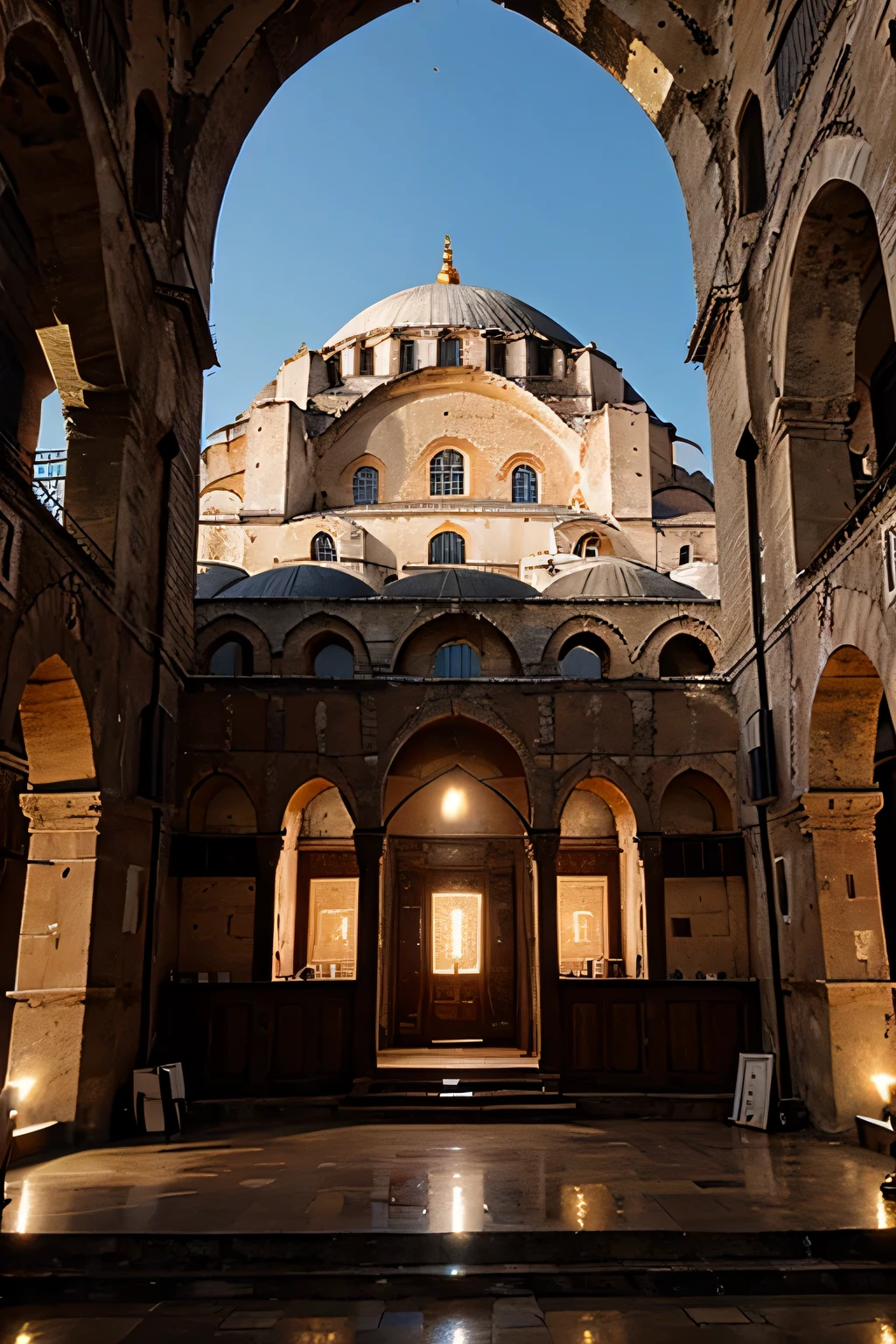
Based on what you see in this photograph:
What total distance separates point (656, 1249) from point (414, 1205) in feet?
5.71

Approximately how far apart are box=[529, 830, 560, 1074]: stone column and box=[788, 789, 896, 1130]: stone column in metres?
3.06

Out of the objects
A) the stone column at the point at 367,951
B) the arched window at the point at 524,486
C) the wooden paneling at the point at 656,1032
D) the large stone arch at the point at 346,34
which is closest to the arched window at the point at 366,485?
the arched window at the point at 524,486

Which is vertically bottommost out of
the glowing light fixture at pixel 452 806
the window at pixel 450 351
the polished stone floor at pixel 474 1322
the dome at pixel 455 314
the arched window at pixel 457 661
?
the polished stone floor at pixel 474 1322

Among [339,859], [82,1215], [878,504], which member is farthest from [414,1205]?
[339,859]

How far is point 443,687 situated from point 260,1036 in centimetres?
474

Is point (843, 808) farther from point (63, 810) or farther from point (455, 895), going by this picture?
point (455, 895)

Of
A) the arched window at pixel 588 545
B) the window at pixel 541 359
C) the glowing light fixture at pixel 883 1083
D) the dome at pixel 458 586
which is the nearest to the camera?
the glowing light fixture at pixel 883 1083

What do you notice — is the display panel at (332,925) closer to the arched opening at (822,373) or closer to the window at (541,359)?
the arched opening at (822,373)

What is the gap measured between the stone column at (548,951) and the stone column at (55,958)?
5.10 metres

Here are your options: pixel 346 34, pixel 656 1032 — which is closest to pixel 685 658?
pixel 656 1032

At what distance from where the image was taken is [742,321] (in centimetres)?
1302

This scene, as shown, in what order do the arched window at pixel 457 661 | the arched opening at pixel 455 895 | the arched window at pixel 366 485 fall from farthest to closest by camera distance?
the arched window at pixel 366 485
the arched window at pixel 457 661
the arched opening at pixel 455 895

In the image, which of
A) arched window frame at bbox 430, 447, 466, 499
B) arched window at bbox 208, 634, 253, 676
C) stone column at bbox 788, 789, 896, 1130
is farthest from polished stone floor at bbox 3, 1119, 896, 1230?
arched window frame at bbox 430, 447, 466, 499

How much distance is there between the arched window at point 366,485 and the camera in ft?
96.4
